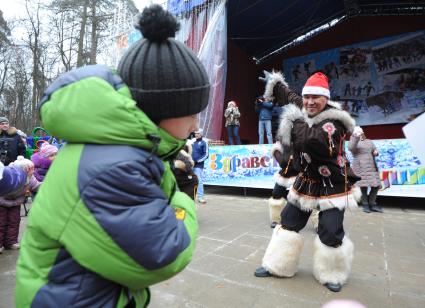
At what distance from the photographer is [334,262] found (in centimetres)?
284

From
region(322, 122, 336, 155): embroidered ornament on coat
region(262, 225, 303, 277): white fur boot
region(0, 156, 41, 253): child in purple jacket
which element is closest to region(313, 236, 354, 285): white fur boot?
region(262, 225, 303, 277): white fur boot

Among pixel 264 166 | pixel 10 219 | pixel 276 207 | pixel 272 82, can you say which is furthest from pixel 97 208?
pixel 264 166

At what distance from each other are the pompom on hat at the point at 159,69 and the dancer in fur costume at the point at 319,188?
1.94 meters

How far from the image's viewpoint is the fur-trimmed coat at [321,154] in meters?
2.80

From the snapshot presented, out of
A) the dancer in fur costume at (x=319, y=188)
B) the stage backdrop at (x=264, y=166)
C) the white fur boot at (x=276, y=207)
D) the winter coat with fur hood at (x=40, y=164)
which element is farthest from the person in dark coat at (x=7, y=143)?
the dancer in fur costume at (x=319, y=188)

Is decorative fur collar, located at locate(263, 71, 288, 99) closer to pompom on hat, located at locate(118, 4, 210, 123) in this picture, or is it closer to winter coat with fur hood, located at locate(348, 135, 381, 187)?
pompom on hat, located at locate(118, 4, 210, 123)

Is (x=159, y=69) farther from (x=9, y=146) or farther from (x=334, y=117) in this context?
(x=9, y=146)

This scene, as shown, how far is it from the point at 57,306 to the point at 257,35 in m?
13.3

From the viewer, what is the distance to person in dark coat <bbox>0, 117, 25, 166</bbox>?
719cm

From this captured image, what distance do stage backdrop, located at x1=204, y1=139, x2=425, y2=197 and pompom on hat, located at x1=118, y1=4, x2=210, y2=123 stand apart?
612 cm

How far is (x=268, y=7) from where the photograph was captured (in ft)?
35.4

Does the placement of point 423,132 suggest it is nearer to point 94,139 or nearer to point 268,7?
point 94,139

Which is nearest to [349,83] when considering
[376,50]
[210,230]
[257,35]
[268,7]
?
[376,50]

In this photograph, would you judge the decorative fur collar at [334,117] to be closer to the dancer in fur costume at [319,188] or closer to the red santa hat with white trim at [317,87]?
the dancer in fur costume at [319,188]
